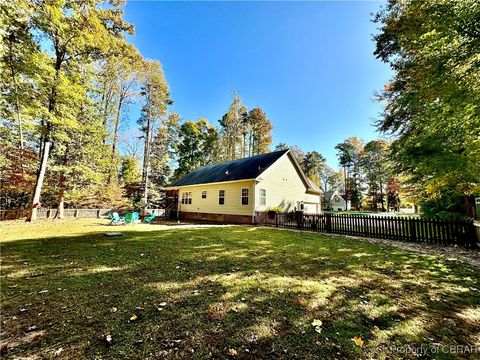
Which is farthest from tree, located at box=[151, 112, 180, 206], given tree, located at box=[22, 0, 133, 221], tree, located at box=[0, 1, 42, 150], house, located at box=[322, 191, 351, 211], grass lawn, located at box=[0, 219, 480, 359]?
house, located at box=[322, 191, 351, 211]

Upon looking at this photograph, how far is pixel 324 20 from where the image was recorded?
442 inches

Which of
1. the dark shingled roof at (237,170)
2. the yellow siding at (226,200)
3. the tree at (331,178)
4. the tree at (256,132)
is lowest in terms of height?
the yellow siding at (226,200)

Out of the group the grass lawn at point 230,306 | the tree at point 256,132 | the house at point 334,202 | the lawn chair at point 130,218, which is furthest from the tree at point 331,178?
the grass lawn at point 230,306

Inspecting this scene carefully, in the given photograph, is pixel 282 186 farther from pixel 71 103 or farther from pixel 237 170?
pixel 71 103

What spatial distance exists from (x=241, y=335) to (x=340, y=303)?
1.78 m

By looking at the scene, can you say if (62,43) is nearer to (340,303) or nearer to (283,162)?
(283,162)

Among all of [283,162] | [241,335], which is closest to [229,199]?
[283,162]

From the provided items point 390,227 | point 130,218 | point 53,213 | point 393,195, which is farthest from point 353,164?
point 53,213

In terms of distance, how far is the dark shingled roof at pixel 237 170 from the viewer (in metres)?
16.1

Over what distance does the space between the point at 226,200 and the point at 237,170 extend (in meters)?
2.76

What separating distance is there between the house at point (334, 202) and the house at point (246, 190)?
80.0 feet

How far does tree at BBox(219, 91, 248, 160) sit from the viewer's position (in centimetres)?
2869

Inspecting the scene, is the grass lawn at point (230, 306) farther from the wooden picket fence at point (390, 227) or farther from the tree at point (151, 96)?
the tree at point (151, 96)

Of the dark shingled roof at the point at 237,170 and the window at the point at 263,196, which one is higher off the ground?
the dark shingled roof at the point at 237,170
